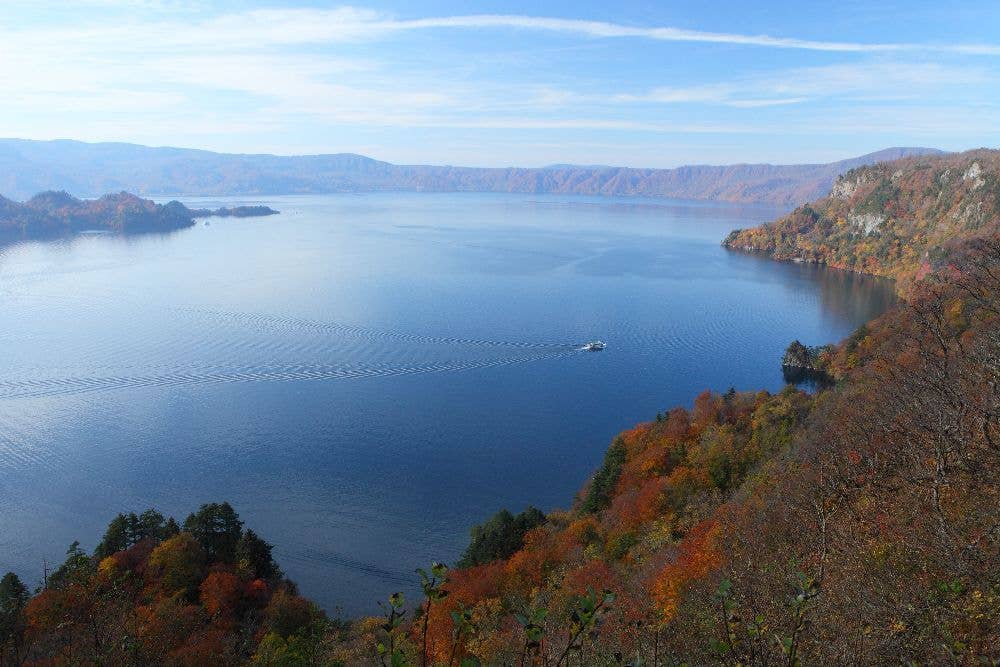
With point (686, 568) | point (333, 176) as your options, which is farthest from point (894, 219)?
point (333, 176)

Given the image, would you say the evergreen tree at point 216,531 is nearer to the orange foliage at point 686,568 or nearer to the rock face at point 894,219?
the orange foliage at point 686,568

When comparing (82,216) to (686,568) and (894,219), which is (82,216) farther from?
(686,568)

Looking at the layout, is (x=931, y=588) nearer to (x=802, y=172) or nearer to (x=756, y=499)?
(x=756, y=499)

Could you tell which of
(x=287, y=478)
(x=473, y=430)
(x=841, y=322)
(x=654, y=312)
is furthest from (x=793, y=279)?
(x=287, y=478)

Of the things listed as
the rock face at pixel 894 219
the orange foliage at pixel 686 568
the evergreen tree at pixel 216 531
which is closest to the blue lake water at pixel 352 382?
the evergreen tree at pixel 216 531

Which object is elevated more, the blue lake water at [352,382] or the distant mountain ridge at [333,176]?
the distant mountain ridge at [333,176]

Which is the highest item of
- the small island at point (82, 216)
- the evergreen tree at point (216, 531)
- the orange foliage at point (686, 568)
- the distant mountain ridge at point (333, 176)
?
the distant mountain ridge at point (333, 176)
